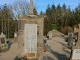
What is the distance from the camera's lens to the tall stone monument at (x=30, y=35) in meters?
7.29

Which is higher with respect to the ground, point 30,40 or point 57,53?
point 30,40

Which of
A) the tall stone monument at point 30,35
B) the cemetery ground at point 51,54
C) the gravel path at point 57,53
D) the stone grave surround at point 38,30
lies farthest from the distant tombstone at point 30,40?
the cemetery ground at point 51,54

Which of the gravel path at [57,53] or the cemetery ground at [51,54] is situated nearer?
the gravel path at [57,53]

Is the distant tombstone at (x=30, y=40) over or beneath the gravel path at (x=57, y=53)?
over

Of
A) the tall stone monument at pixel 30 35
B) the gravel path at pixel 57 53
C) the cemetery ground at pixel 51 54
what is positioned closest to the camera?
the tall stone monument at pixel 30 35

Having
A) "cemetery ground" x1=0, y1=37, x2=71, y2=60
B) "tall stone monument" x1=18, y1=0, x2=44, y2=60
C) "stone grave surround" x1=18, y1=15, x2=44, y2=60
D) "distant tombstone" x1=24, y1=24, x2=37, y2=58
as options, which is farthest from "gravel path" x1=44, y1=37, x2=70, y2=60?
"distant tombstone" x1=24, y1=24, x2=37, y2=58

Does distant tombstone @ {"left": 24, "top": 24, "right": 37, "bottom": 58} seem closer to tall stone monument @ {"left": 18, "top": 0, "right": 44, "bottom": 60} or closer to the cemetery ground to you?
tall stone monument @ {"left": 18, "top": 0, "right": 44, "bottom": 60}

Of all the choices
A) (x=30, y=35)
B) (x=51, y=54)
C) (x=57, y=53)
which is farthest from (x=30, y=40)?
(x=57, y=53)

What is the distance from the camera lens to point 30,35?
24.1 ft

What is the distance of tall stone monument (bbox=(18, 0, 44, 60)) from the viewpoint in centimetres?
729

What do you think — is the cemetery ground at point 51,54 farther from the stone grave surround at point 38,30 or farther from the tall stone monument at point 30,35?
the tall stone monument at point 30,35

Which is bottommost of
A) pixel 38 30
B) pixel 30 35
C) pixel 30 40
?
pixel 30 40

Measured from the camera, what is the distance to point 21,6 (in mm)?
36812

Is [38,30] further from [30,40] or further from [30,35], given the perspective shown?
[30,40]
